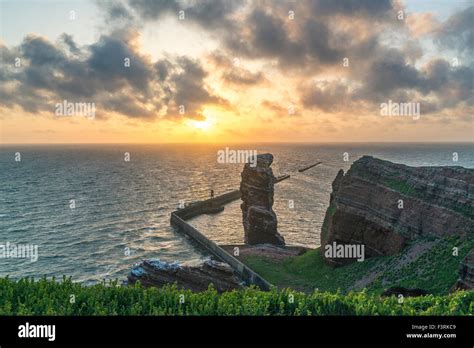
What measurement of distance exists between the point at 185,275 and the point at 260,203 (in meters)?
33.0

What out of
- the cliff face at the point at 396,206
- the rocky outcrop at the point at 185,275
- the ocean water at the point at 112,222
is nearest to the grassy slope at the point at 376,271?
the cliff face at the point at 396,206

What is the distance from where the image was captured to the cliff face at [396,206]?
32922 mm

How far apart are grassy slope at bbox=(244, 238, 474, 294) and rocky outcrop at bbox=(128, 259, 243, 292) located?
9.78 m

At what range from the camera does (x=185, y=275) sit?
102 ft

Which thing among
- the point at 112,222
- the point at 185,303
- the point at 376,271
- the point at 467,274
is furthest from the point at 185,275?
the point at 112,222

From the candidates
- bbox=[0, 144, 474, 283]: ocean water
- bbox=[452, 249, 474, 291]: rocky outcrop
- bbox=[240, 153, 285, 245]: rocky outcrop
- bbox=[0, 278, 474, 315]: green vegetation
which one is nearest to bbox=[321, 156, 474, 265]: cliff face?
bbox=[452, 249, 474, 291]: rocky outcrop

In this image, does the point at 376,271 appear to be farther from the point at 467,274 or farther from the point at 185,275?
the point at 185,275

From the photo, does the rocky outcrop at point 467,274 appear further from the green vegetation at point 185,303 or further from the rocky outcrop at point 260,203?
the rocky outcrop at point 260,203

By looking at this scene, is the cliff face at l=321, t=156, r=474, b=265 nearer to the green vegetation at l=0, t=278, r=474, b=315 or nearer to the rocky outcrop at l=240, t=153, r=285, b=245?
the rocky outcrop at l=240, t=153, r=285, b=245

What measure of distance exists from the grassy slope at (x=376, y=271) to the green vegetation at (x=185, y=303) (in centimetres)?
1559

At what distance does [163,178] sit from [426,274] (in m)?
142

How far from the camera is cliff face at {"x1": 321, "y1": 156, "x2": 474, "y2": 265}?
3292 cm
